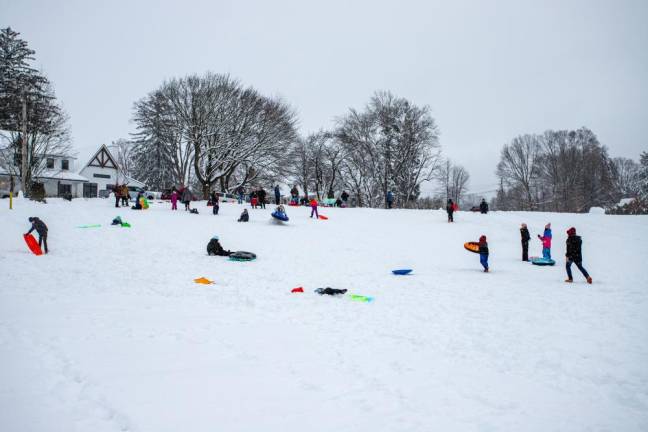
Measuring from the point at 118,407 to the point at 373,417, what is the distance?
109 inches

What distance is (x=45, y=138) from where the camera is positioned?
109ft

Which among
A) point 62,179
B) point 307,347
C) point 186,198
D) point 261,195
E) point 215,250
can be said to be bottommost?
point 307,347

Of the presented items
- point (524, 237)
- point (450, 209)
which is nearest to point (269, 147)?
point (450, 209)

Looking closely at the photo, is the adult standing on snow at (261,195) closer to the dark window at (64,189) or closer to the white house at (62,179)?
the white house at (62,179)

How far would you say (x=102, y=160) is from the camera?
53.5 metres

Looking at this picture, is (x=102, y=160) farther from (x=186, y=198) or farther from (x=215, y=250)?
(x=215, y=250)

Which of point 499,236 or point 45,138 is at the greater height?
point 45,138

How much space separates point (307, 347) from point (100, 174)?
57.3 meters

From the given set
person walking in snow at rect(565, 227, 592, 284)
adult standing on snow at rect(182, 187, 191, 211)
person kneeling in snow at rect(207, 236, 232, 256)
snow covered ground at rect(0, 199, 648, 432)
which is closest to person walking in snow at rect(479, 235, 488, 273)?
snow covered ground at rect(0, 199, 648, 432)

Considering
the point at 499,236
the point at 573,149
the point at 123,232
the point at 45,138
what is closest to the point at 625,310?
the point at 499,236

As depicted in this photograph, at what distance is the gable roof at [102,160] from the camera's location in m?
52.7

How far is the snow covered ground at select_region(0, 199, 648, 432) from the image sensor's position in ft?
13.5

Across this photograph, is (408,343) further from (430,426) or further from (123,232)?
(123,232)

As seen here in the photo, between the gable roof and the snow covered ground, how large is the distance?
4399cm
